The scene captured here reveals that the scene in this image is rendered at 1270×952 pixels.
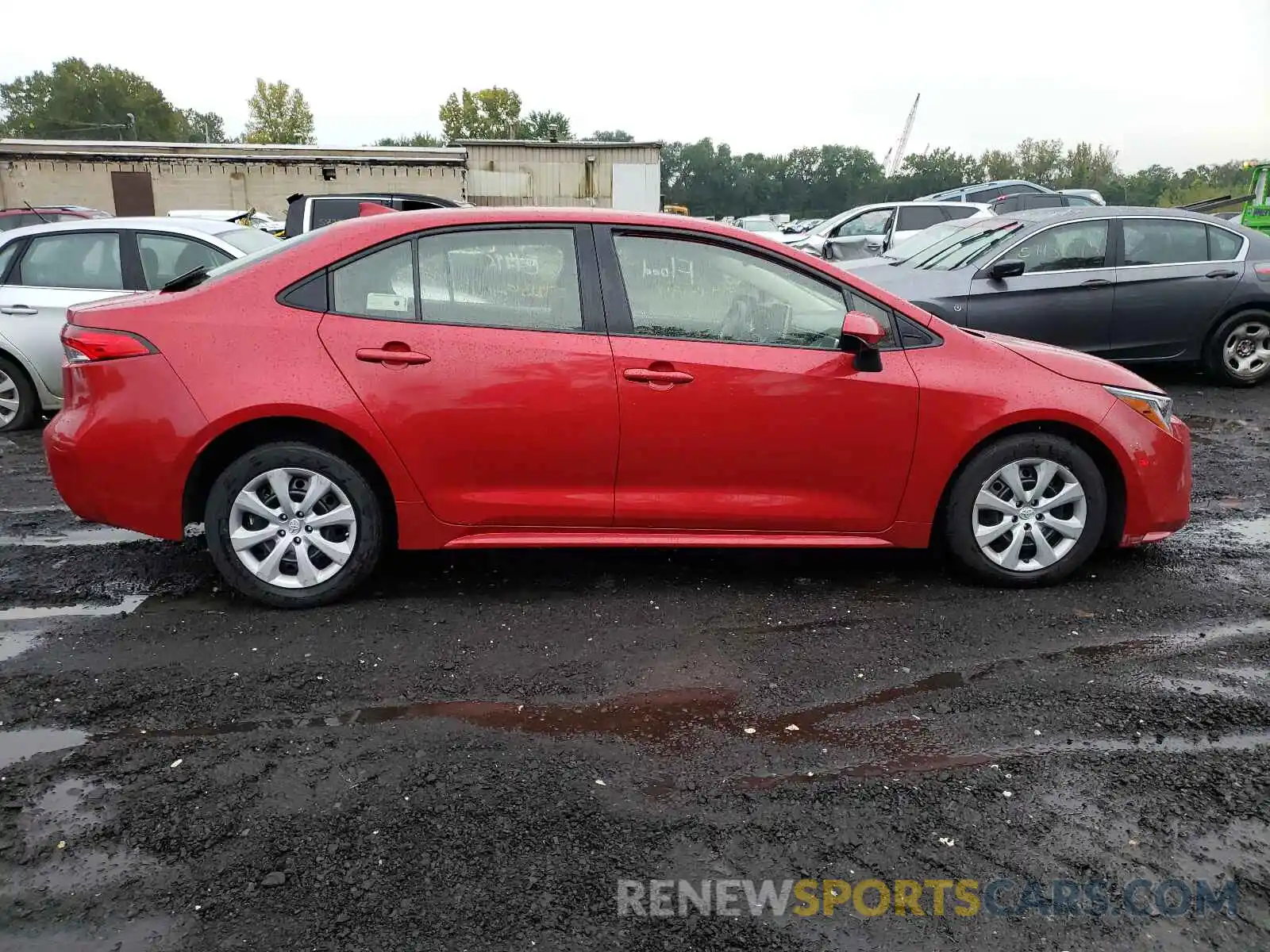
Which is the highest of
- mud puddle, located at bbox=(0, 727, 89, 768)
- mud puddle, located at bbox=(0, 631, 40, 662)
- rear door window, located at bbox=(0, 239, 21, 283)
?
rear door window, located at bbox=(0, 239, 21, 283)

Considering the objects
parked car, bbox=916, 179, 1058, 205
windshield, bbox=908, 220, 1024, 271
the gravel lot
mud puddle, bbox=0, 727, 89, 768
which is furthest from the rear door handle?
parked car, bbox=916, 179, 1058, 205

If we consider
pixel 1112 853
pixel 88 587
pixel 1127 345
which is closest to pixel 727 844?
pixel 1112 853

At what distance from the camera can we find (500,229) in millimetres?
4055

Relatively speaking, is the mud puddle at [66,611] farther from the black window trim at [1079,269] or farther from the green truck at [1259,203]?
the green truck at [1259,203]

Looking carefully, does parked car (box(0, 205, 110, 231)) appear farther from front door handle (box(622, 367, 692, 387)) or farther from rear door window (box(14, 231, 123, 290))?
front door handle (box(622, 367, 692, 387))

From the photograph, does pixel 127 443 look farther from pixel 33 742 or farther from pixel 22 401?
pixel 22 401

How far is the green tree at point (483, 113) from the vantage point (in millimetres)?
66312

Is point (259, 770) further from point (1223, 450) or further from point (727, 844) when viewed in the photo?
point (1223, 450)

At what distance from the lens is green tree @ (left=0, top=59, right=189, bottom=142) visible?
81.0 m

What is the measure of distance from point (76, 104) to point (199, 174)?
61990 millimetres

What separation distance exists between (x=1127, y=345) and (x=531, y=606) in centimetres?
681

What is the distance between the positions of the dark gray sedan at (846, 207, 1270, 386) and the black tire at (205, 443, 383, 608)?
5835mm

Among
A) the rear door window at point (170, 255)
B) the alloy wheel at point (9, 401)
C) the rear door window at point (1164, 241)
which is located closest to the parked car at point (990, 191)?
the rear door window at point (1164, 241)

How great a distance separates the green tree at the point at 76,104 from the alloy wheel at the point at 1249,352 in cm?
9005
